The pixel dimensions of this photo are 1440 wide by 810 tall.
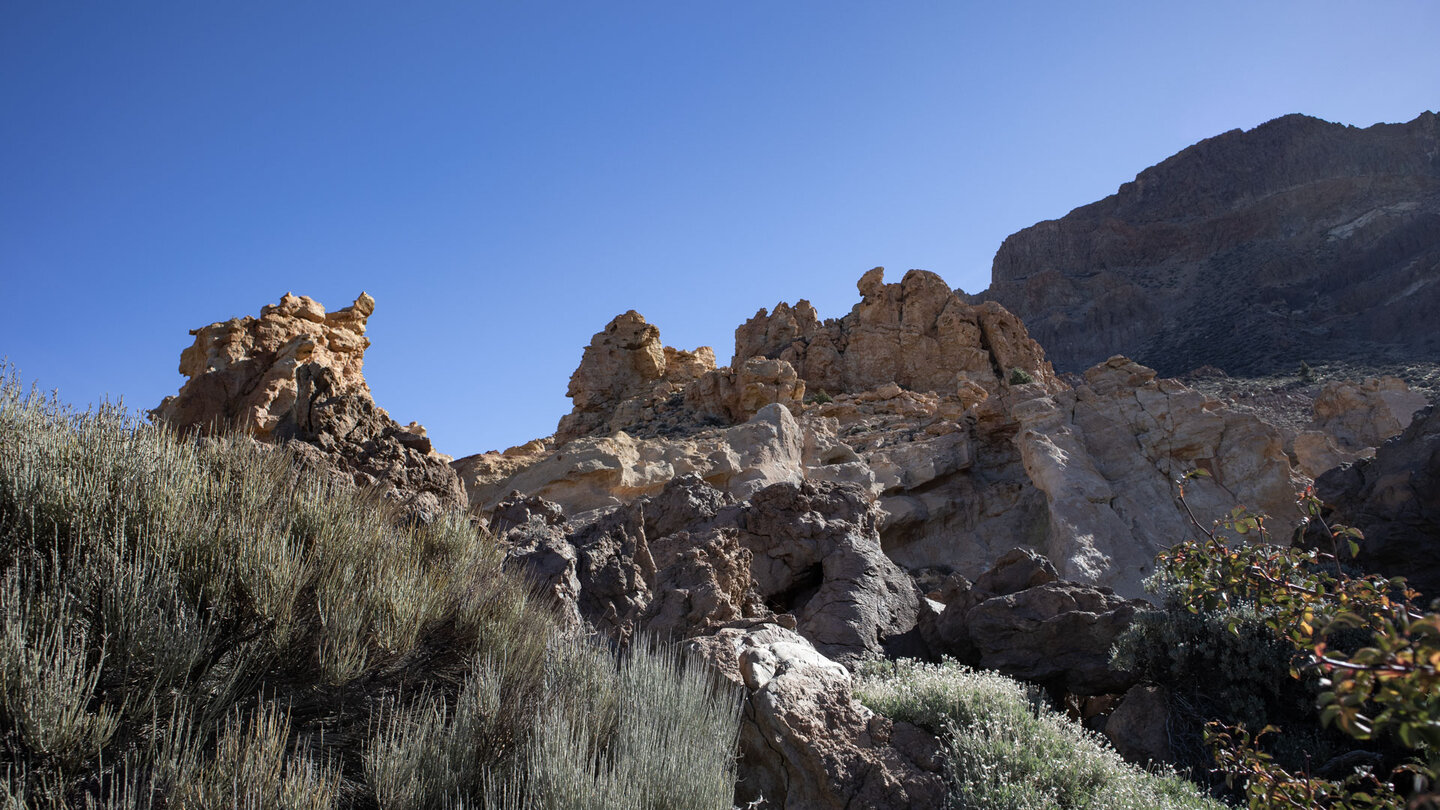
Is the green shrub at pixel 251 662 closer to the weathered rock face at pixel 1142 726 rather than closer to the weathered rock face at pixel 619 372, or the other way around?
the weathered rock face at pixel 1142 726

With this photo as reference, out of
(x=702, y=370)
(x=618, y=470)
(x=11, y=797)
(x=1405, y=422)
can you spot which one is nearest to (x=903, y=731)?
(x=11, y=797)

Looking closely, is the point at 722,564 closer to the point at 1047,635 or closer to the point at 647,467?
the point at 1047,635

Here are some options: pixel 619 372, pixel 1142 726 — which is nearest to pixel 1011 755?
pixel 1142 726

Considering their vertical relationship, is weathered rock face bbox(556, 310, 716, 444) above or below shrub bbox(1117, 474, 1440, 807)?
above

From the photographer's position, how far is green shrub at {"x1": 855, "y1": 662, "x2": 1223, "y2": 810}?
469cm

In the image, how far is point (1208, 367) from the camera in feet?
159

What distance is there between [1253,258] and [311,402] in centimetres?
8858

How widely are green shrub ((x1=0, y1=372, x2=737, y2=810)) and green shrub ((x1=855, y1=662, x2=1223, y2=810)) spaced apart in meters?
1.42

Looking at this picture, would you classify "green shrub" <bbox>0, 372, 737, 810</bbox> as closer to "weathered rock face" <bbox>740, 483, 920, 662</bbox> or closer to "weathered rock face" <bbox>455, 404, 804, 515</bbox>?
"weathered rock face" <bbox>740, 483, 920, 662</bbox>

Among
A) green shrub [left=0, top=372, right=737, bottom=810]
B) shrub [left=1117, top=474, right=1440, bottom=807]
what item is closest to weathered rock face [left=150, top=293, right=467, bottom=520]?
green shrub [left=0, top=372, right=737, bottom=810]

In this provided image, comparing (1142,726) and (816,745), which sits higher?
(816,745)

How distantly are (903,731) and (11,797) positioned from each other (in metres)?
4.50

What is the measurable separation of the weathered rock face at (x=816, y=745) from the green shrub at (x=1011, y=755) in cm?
19

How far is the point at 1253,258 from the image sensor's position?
7744 centimetres
